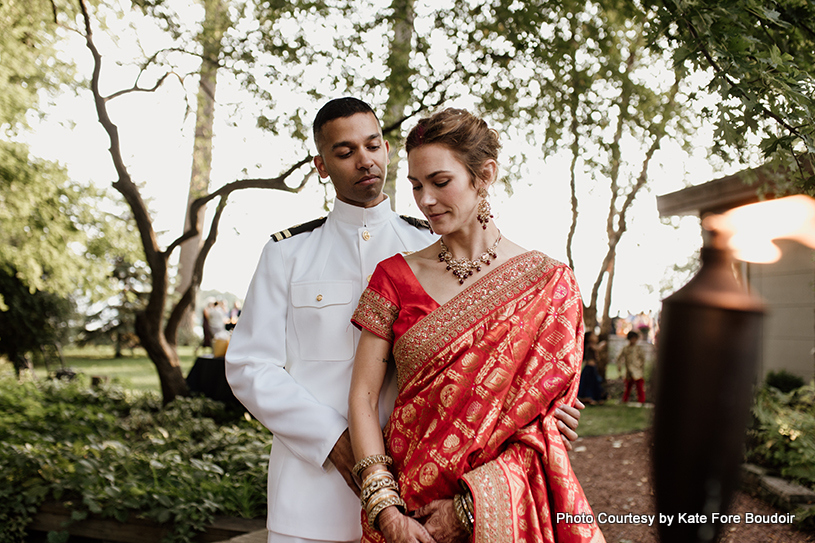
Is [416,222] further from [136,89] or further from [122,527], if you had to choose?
[136,89]

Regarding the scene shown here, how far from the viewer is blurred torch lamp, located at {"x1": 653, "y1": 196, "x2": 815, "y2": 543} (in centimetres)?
40

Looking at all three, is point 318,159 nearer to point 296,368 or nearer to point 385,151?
point 385,151

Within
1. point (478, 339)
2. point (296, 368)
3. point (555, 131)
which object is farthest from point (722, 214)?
point (555, 131)

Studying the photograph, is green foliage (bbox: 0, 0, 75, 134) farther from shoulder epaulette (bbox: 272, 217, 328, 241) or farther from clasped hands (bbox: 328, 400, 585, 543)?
clasped hands (bbox: 328, 400, 585, 543)

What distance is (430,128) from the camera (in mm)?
1781

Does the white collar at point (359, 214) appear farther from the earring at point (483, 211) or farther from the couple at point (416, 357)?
the earring at point (483, 211)

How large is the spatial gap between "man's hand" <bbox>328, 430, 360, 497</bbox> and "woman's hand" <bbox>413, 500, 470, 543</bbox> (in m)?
0.33

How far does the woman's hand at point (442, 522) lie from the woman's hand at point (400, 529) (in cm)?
2

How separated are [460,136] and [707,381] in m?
1.43

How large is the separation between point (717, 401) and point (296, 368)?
176 centimetres

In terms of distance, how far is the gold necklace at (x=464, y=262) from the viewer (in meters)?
1.81

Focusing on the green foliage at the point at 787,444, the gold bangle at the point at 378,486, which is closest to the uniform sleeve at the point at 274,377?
the gold bangle at the point at 378,486

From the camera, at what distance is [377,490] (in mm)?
1594

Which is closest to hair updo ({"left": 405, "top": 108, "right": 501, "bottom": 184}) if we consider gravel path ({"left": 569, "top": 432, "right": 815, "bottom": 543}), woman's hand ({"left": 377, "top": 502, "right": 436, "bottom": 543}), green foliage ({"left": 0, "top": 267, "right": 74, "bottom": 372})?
woman's hand ({"left": 377, "top": 502, "right": 436, "bottom": 543})
